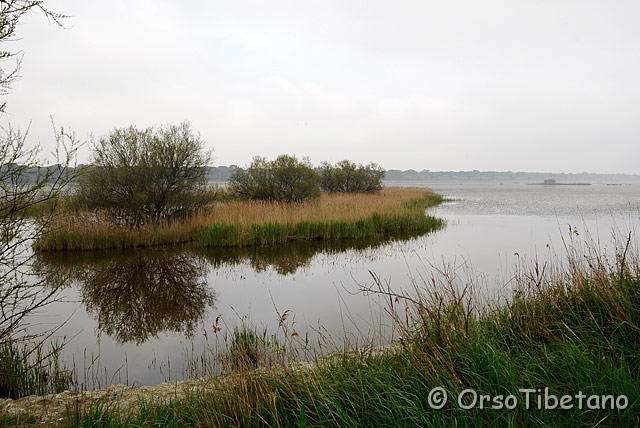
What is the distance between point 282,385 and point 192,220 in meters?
12.3

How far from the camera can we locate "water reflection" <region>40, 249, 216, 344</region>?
654 cm

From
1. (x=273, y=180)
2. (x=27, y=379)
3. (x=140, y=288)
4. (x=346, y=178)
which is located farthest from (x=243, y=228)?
(x=346, y=178)

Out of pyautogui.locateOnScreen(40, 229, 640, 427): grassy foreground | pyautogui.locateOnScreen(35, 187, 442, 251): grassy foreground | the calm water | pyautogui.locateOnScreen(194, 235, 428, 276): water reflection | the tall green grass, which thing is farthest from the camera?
pyautogui.locateOnScreen(35, 187, 442, 251): grassy foreground

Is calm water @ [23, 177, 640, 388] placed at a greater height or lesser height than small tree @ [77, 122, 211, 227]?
lesser

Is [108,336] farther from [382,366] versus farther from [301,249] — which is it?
[301,249]

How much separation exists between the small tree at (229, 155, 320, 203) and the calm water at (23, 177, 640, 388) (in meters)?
8.50

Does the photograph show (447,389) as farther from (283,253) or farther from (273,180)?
(273,180)

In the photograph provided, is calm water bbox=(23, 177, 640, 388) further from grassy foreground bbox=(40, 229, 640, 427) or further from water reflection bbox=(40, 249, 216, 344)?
grassy foreground bbox=(40, 229, 640, 427)

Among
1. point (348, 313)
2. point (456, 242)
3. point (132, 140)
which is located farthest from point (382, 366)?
point (132, 140)

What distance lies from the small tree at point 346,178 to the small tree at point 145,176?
18.7 meters

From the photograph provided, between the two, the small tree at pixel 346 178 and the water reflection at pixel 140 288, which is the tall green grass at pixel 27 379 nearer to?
the water reflection at pixel 140 288

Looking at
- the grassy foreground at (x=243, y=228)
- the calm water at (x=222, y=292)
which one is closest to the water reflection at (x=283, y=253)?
the calm water at (x=222, y=292)

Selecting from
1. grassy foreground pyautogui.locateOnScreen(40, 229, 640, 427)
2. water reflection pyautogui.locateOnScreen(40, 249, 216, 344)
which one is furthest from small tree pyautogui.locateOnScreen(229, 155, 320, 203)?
grassy foreground pyautogui.locateOnScreen(40, 229, 640, 427)

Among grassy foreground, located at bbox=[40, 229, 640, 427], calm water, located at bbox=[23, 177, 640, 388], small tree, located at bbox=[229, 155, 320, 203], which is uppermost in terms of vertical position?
small tree, located at bbox=[229, 155, 320, 203]
